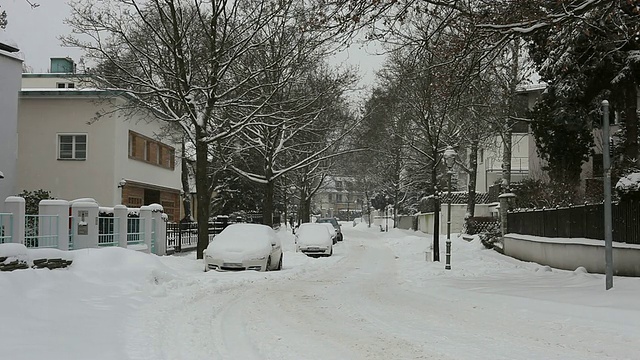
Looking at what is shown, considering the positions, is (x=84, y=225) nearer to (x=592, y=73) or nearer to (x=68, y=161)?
(x=592, y=73)

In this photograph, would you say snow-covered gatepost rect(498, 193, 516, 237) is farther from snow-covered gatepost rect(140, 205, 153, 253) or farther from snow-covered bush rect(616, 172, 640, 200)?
snow-covered gatepost rect(140, 205, 153, 253)

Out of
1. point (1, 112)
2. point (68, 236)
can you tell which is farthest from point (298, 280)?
point (1, 112)

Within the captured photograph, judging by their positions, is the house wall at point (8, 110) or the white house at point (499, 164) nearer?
the house wall at point (8, 110)

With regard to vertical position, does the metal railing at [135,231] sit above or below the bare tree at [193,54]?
below

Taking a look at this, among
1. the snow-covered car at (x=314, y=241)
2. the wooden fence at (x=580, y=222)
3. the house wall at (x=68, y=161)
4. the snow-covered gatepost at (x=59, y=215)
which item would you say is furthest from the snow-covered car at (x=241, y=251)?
the house wall at (x=68, y=161)

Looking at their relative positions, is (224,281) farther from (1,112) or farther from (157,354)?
(1,112)

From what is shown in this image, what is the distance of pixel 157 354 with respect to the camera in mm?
7109

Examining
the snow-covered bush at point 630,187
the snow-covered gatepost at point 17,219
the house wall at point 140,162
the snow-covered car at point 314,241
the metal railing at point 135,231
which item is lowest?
the snow-covered car at point 314,241

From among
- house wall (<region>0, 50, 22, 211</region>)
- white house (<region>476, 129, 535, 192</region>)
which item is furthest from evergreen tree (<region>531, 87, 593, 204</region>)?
white house (<region>476, 129, 535, 192</region>)

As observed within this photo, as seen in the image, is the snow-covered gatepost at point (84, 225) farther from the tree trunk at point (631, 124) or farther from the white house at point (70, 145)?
the tree trunk at point (631, 124)

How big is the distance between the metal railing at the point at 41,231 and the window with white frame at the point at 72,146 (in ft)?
51.8

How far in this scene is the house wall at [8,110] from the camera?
22.4 metres

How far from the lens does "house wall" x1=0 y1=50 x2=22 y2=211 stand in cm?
2242

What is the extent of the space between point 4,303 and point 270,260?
11400 mm
